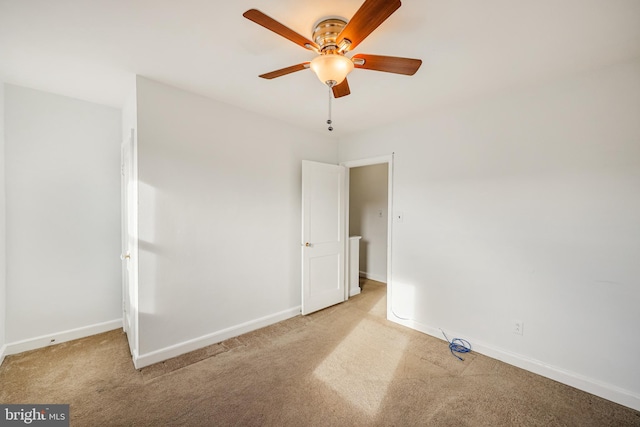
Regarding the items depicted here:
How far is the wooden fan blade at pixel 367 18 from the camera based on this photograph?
3.62 feet

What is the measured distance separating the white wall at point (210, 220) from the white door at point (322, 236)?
148mm

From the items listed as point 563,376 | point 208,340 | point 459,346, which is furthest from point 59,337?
point 563,376

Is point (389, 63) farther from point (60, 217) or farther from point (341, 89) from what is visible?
point (60, 217)

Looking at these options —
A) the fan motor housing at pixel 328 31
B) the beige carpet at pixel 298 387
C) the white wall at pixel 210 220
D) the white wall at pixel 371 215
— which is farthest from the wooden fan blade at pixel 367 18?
the white wall at pixel 371 215

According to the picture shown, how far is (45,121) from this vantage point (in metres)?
2.52

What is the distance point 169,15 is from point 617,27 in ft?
8.79

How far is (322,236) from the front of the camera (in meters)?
3.59

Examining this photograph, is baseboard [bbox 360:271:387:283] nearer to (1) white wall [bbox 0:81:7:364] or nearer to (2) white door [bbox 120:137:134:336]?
(2) white door [bbox 120:137:134:336]

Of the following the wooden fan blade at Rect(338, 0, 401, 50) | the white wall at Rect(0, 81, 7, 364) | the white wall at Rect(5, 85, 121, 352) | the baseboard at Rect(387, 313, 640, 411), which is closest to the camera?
the wooden fan blade at Rect(338, 0, 401, 50)

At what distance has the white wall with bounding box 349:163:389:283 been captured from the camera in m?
5.06

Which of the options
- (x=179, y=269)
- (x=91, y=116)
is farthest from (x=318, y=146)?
(x=91, y=116)

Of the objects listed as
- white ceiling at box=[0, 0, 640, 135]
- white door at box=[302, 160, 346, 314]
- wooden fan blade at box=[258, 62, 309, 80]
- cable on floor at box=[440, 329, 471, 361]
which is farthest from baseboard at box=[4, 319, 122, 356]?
cable on floor at box=[440, 329, 471, 361]

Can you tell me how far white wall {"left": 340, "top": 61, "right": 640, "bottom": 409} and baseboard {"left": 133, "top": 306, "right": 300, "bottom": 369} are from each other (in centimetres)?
162

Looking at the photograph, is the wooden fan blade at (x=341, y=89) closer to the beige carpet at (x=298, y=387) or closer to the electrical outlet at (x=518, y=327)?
the beige carpet at (x=298, y=387)
